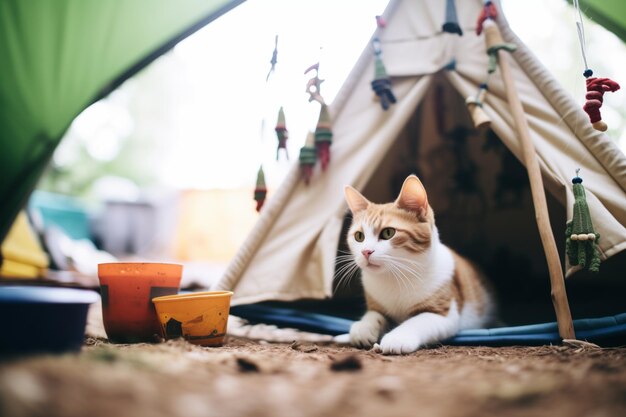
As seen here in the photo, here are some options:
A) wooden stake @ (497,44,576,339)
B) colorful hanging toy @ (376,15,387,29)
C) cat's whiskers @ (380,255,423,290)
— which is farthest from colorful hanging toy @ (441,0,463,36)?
cat's whiskers @ (380,255,423,290)

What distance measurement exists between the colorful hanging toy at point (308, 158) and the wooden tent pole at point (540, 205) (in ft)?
2.74

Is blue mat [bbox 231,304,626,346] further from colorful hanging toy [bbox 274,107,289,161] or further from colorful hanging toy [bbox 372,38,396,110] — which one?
colorful hanging toy [bbox 372,38,396,110]

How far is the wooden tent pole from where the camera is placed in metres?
1.44

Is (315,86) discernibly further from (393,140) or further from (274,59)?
(393,140)

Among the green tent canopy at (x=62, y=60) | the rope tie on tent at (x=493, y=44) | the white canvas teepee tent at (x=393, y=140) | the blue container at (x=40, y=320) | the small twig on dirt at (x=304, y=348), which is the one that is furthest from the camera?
the green tent canopy at (x=62, y=60)

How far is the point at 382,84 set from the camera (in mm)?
1846

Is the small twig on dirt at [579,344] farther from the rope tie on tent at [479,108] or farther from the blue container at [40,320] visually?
the blue container at [40,320]

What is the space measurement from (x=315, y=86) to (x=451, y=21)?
63 centimetres

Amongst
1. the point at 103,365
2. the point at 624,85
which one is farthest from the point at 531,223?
the point at 103,365

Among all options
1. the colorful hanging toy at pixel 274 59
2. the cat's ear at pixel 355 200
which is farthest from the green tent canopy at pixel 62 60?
the cat's ear at pixel 355 200

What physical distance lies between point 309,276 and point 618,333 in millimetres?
1154

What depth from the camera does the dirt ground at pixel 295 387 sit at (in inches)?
26.3

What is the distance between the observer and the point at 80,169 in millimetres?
8188

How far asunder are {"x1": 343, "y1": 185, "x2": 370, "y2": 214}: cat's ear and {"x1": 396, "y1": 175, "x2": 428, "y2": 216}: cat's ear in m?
0.16
